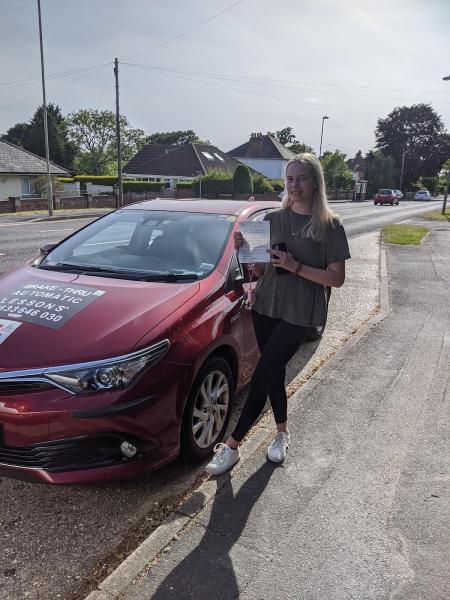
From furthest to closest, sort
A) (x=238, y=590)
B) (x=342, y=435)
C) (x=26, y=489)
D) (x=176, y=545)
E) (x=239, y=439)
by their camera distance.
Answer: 1. (x=342, y=435)
2. (x=239, y=439)
3. (x=26, y=489)
4. (x=176, y=545)
5. (x=238, y=590)

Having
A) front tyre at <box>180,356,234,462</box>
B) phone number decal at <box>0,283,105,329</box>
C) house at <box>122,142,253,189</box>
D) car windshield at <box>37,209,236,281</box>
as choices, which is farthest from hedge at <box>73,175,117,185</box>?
front tyre at <box>180,356,234,462</box>

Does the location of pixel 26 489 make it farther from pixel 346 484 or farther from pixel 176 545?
pixel 346 484

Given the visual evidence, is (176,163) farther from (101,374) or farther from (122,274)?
(101,374)

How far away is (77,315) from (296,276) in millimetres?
1255

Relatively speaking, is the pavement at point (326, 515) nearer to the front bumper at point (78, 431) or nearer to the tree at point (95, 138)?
the front bumper at point (78, 431)

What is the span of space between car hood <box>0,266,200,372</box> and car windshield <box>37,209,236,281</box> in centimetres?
22

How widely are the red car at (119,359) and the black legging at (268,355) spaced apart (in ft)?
0.79

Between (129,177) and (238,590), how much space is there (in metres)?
59.7

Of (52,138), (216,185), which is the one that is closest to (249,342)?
(216,185)

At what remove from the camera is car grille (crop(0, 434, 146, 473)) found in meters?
2.51

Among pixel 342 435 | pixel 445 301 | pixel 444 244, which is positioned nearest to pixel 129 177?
pixel 444 244

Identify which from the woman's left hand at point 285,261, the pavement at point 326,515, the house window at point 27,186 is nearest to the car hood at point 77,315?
the woman's left hand at point 285,261

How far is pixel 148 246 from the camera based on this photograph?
3969mm

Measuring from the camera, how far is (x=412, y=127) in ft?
300
